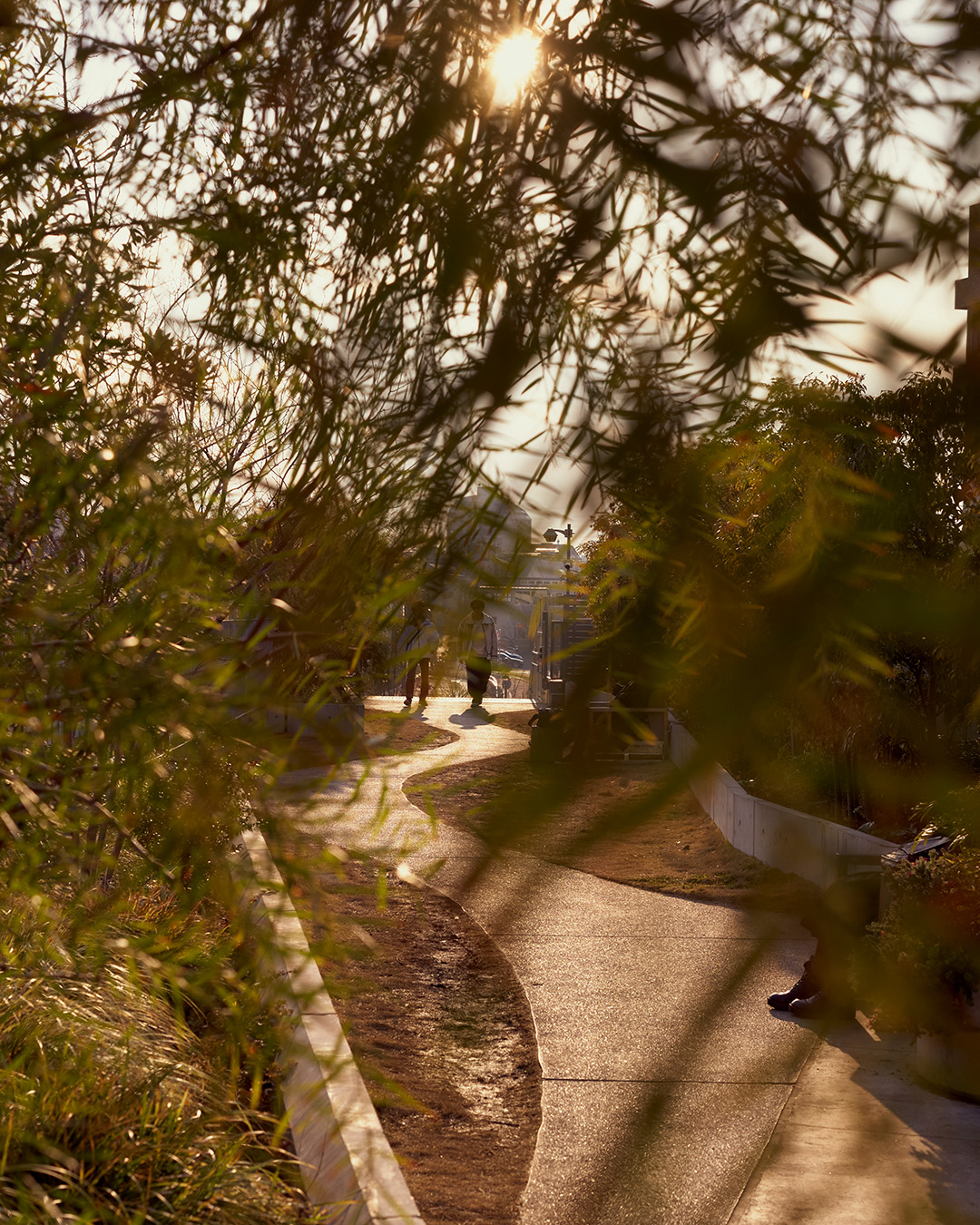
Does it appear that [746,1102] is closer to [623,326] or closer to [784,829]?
[784,829]

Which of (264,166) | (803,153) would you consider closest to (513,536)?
(803,153)

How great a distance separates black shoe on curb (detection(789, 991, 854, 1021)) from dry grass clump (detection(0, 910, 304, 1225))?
8.94 ft

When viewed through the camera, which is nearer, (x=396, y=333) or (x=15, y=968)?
(x=396, y=333)

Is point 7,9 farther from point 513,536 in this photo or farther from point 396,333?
point 513,536

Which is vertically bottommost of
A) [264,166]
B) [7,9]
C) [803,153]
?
[803,153]

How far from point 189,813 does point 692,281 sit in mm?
1413

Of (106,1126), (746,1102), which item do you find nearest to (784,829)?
(746,1102)

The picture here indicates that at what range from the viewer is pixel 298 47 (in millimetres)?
1356

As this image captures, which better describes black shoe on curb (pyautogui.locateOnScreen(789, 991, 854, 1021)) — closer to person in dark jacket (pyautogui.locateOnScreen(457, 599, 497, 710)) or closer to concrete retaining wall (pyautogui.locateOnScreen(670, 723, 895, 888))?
concrete retaining wall (pyautogui.locateOnScreen(670, 723, 895, 888))

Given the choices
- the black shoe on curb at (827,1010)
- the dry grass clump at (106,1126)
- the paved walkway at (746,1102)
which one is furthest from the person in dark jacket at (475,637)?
the dry grass clump at (106,1126)

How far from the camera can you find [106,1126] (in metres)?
3.68

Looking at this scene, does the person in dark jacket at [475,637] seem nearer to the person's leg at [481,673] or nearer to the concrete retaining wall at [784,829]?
the person's leg at [481,673]

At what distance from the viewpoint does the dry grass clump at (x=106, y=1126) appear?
11.1ft

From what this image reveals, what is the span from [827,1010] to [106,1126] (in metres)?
3.48
